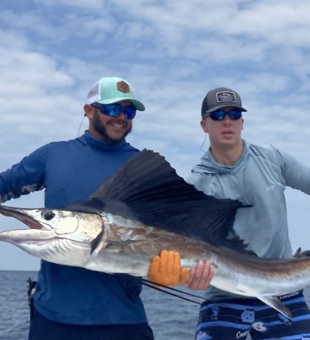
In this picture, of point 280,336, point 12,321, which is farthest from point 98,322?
point 12,321

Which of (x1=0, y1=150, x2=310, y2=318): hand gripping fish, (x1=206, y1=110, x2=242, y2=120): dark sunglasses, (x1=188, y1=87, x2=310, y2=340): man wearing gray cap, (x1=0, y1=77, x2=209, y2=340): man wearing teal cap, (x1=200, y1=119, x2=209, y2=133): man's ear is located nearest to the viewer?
(x1=0, y1=150, x2=310, y2=318): hand gripping fish

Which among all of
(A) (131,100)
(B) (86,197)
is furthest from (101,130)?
(B) (86,197)

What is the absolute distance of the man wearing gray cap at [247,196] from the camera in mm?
3621

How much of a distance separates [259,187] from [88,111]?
4.14 ft

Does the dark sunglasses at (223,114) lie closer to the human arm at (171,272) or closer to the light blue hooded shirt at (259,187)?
the light blue hooded shirt at (259,187)

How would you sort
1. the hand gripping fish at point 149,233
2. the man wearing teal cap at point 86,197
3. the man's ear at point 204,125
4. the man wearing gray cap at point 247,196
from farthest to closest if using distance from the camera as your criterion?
the man's ear at point 204,125, the man wearing gray cap at point 247,196, the man wearing teal cap at point 86,197, the hand gripping fish at point 149,233

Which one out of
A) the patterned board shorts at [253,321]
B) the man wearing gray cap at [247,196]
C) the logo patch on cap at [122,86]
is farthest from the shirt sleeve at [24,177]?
the patterned board shorts at [253,321]

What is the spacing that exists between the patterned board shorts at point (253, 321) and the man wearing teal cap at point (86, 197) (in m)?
0.53

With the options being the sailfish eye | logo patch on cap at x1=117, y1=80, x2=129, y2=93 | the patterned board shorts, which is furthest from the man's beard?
the patterned board shorts

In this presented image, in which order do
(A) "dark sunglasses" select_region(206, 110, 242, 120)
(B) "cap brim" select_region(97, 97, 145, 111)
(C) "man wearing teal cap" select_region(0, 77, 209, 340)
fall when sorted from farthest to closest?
(A) "dark sunglasses" select_region(206, 110, 242, 120) → (B) "cap brim" select_region(97, 97, 145, 111) → (C) "man wearing teal cap" select_region(0, 77, 209, 340)

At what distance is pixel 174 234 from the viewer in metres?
3.22

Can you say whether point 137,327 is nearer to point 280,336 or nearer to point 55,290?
point 55,290

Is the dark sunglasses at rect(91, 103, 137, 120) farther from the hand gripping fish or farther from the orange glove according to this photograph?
the orange glove

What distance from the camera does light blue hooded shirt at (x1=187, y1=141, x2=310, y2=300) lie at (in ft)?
12.1
